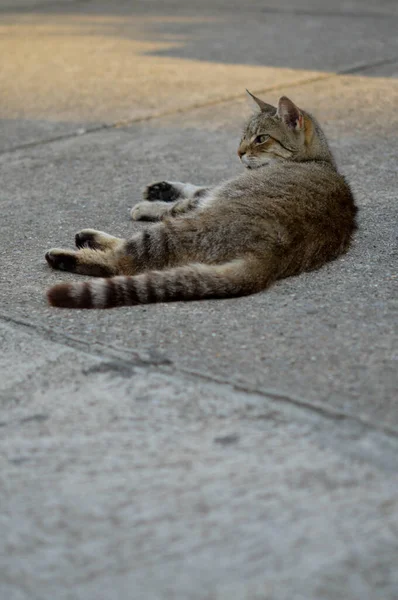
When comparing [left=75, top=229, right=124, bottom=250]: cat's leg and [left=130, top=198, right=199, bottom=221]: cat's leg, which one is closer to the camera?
[left=75, top=229, right=124, bottom=250]: cat's leg

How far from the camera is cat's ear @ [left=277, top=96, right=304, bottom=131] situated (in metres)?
4.62

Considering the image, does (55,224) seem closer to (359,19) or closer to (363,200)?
(363,200)

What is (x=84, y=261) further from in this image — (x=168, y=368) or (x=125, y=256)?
(x=168, y=368)

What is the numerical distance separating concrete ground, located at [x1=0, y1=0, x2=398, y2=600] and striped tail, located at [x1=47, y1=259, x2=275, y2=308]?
48 millimetres

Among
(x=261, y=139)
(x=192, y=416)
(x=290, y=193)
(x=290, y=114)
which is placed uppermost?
(x=290, y=114)

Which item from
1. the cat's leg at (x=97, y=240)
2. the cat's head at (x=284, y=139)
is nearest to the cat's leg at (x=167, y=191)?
the cat's head at (x=284, y=139)

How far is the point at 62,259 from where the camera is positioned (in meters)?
3.95

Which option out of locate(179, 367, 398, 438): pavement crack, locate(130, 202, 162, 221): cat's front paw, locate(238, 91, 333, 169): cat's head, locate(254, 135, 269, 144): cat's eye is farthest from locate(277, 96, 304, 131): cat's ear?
locate(179, 367, 398, 438): pavement crack

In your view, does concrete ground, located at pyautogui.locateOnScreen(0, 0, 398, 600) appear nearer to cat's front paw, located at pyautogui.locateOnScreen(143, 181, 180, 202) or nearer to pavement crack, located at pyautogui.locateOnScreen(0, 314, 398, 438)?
pavement crack, located at pyautogui.locateOnScreen(0, 314, 398, 438)

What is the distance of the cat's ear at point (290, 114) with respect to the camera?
4.62 meters

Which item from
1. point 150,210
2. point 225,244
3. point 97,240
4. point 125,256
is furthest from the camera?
point 150,210

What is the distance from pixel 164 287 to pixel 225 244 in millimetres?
340

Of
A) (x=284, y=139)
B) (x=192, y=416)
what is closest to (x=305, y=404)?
(x=192, y=416)

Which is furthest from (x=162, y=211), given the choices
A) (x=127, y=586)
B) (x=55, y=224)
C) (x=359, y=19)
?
(x=359, y=19)
